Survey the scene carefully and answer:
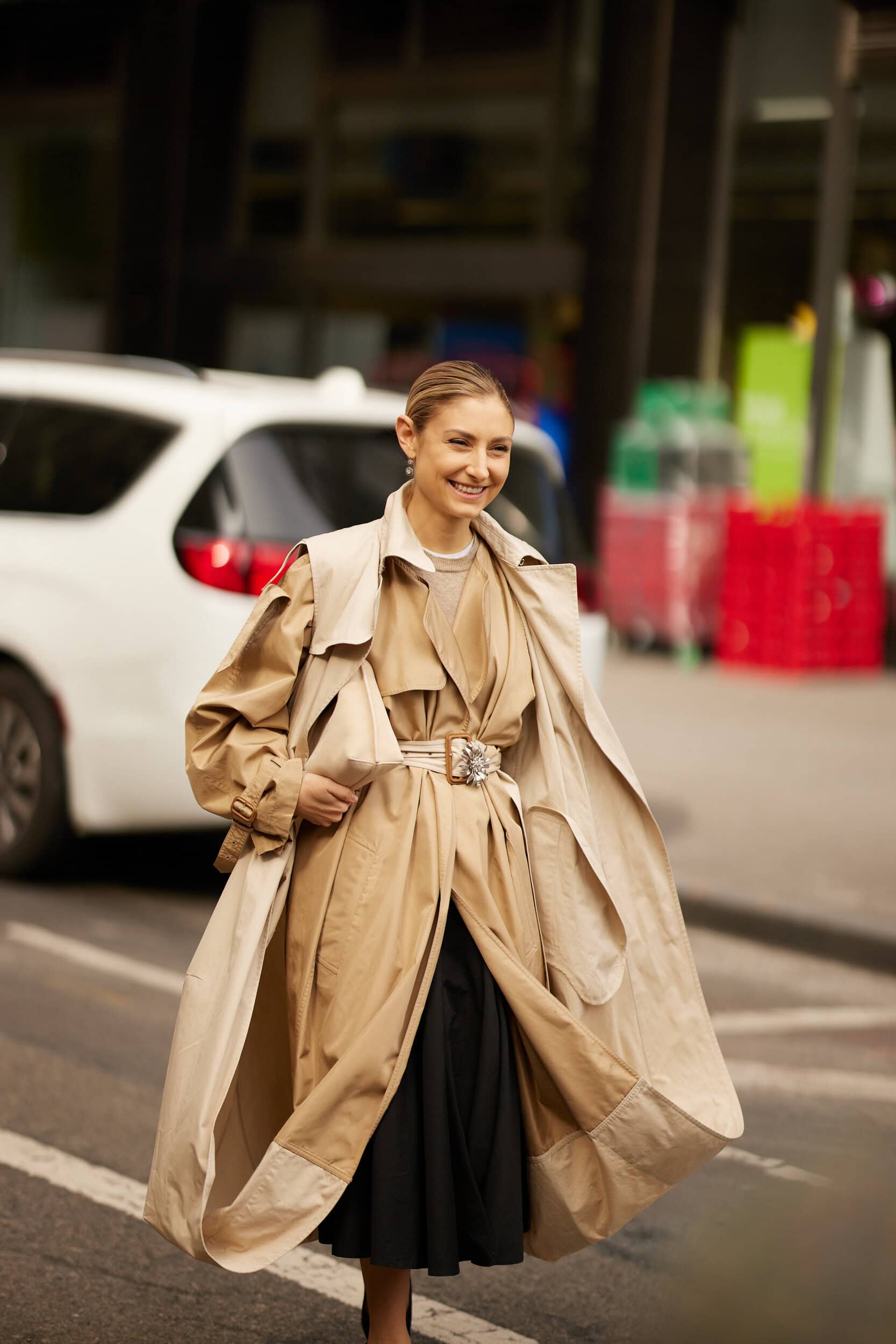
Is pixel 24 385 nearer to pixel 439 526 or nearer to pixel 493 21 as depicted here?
pixel 439 526

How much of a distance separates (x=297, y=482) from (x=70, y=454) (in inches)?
36.5

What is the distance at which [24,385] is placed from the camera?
777cm

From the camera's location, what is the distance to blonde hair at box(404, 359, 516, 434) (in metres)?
3.36

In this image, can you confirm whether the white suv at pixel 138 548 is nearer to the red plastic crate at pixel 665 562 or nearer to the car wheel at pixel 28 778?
the car wheel at pixel 28 778

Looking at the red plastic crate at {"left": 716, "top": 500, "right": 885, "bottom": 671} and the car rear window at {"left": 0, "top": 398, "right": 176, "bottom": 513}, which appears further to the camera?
the red plastic crate at {"left": 716, "top": 500, "right": 885, "bottom": 671}

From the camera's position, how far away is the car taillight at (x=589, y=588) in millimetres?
8281

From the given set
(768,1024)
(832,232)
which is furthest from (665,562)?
(768,1024)

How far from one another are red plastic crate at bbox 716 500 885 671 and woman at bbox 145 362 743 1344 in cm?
1067

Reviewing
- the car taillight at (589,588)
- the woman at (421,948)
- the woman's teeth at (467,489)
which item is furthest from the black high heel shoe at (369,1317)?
the car taillight at (589,588)

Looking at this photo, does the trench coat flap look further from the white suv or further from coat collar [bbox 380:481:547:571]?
the white suv

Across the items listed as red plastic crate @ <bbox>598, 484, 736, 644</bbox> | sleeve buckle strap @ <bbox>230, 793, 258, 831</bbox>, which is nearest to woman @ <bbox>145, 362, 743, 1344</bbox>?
sleeve buckle strap @ <bbox>230, 793, 258, 831</bbox>

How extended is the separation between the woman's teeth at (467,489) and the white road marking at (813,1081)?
2715 mm

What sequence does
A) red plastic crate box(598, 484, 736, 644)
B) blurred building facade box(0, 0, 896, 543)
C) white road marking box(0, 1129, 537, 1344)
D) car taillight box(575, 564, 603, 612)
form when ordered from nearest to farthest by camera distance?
white road marking box(0, 1129, 537, 1344) → car taillight box(575, 564, 603, 612) → red plastic crate box(598, 484, 736, 644) → blurred building facade box(0, 0, 896, 543)

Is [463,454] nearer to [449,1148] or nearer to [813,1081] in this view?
[449,1148]
